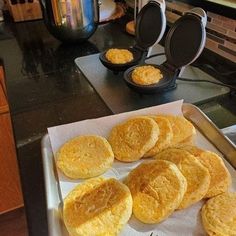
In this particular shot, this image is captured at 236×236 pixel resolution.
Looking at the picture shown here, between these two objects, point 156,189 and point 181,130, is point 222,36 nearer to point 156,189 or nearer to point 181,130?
point 181,130

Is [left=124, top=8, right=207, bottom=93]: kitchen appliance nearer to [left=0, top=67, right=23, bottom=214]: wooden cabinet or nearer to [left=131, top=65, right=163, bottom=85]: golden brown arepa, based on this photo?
[left=131, top=65, right=163, bottom=85]: golden brown arepa

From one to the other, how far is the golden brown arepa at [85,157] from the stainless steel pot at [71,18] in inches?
24.4

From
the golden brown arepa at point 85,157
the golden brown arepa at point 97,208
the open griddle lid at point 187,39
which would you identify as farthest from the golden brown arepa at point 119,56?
the golden brown arepa at point 97,208

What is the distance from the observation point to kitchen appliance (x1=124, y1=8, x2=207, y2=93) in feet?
2.52

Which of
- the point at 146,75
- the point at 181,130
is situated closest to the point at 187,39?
the point at 146,75

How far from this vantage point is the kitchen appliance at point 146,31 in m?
0.90

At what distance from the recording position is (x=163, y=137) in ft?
2.00

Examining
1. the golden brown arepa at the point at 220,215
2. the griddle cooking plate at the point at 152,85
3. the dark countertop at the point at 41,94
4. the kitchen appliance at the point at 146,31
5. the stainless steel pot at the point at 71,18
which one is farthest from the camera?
the stainless steel pot at the point at 71,18

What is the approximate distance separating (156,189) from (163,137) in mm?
138

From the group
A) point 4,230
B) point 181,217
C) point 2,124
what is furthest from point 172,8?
point 4,230

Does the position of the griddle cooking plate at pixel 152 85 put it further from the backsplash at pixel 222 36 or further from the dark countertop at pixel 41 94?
the backsplash at pixel 222 36

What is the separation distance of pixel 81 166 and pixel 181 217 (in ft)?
0.68

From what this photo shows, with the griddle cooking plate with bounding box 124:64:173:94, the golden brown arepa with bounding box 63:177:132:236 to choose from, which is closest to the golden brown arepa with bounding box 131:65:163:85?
the griddle cooking plate with bounding box 124:64:173:94

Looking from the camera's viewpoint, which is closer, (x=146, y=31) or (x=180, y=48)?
(x=180, y=48)
